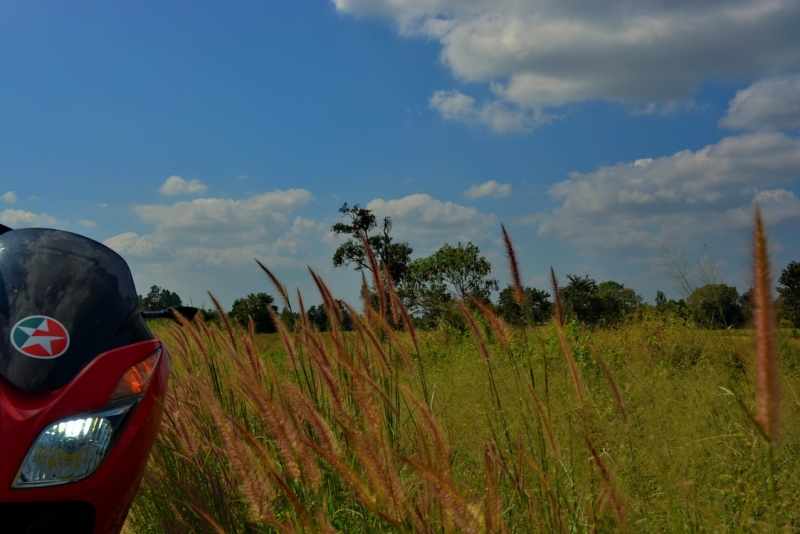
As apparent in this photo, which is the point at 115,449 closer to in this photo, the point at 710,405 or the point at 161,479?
the point at 161,479

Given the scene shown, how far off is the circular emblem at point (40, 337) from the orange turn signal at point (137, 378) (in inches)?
6.3

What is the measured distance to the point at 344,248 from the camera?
29.5 metres

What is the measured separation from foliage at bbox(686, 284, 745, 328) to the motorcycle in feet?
17.3

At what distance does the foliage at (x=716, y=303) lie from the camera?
233 inches

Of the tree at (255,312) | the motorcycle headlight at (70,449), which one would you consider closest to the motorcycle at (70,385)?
the motorcycle headlight at (70,449)

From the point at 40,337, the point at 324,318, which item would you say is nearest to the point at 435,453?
the point at 40,337

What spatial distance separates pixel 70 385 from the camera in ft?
5.12

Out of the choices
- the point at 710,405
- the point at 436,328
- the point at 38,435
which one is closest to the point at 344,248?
the point at 436,328

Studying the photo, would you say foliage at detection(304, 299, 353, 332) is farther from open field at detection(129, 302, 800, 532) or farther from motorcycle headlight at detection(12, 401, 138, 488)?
motorcycle headlight at detection(12, 401, 138, 488)

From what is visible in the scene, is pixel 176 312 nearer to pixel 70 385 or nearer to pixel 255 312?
pixel 70 385

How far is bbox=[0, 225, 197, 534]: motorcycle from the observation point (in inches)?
58.9

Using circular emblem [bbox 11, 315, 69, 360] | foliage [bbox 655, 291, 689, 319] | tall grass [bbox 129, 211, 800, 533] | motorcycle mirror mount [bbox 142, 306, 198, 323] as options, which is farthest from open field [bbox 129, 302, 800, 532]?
foliage [bbox 655, 291, 689, 319]

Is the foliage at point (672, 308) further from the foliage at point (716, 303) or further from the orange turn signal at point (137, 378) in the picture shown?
the orange turn signal at point (137, 378)

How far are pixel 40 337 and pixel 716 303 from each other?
19.3 ft
